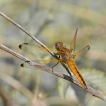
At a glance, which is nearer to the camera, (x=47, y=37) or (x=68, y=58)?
(x=68, y=58)

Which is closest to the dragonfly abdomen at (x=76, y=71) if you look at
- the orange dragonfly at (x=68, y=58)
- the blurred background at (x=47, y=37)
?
the orange dragonfly at (x=68, y=58)

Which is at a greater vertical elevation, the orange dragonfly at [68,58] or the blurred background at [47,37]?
the blurred background at [47,37]

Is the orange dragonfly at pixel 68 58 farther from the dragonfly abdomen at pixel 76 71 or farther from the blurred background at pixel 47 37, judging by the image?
the blurred background at pixel 47 37

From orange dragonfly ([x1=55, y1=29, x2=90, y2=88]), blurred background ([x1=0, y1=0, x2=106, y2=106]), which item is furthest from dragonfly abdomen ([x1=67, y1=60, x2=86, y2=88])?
blurred background ([x1=0, y1=0, x2=106, y2=106])

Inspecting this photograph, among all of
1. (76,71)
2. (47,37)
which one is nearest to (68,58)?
(76,71)

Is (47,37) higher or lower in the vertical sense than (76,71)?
higher

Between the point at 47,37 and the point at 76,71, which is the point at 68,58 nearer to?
the point at 76,71

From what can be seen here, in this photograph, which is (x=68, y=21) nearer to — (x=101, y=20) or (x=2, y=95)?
(x=101, y=20)

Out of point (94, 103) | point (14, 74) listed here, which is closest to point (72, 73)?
point (94, 103)

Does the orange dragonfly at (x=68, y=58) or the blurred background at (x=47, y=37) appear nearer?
the orange dragonfly at (x=68, y=58)
